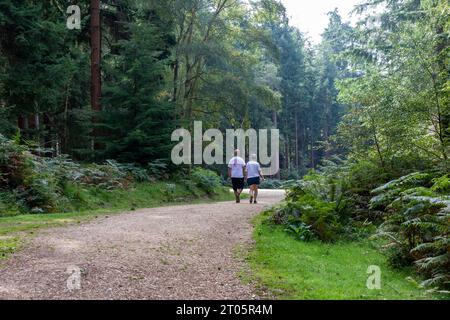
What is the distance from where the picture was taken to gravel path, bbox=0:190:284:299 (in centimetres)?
437

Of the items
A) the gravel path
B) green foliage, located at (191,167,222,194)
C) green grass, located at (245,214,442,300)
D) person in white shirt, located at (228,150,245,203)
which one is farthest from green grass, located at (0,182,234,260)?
green grass, located at (245,214,442,300)

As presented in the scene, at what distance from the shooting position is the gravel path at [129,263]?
14.4 ft

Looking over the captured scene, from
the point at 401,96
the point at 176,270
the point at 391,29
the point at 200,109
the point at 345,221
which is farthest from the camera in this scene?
the point at 200,109

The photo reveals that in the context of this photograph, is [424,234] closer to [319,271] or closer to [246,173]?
[319,271]

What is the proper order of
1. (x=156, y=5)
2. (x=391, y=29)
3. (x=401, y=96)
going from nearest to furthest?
(x=401, y=96) → (x=156, y=5) → (x=391, y=29)

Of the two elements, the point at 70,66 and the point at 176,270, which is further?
the point at 70,66

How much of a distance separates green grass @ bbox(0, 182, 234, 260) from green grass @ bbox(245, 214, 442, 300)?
143 inches

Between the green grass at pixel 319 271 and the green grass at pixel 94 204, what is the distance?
3626 millimetres

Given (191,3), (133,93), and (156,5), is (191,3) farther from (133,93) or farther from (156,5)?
(133,93)

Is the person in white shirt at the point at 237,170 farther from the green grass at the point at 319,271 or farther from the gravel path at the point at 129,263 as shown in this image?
the green grass at the point at 319,271

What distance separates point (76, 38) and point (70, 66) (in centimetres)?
590
